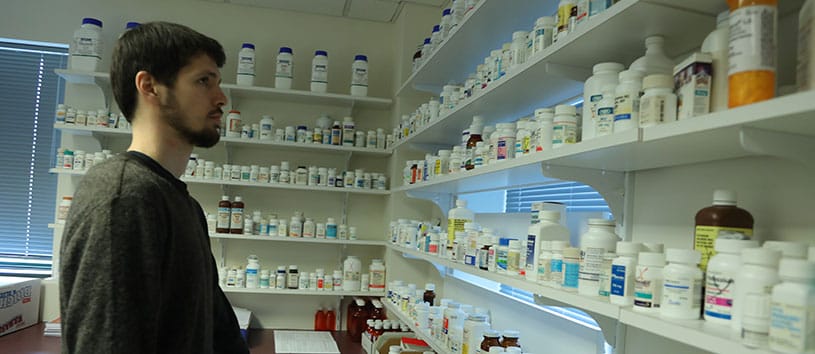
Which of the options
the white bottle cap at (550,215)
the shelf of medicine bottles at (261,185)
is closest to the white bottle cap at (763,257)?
the white bottle cap at (550,215)

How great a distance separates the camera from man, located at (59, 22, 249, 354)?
1.02 meters

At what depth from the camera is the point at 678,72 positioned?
1.04 m

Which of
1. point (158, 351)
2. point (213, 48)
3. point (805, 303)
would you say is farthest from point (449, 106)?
point (805, 303)

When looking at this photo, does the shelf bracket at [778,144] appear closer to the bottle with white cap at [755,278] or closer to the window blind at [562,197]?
the bottle with white cap at [755,278]

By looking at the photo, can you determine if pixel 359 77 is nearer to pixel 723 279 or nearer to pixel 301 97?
pixel 301 97

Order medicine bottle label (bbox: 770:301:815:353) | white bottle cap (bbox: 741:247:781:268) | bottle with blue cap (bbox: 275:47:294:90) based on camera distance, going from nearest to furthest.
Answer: medicine bottle label (bbox: 770:301:815:353) < white bottle cap (bbox: 741:247:781:268) < bottle with blue cap (bbox: 275:47:294:90)

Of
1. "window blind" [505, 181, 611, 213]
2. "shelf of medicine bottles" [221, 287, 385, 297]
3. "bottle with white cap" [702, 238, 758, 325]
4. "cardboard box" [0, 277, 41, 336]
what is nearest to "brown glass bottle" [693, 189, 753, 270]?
"bottle with white cap" [702, 238, 758, 325]

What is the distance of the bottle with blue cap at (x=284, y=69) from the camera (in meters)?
3.75

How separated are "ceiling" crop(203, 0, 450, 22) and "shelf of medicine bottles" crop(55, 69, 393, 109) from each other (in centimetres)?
67

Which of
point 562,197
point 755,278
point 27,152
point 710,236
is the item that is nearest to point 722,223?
point 710,236

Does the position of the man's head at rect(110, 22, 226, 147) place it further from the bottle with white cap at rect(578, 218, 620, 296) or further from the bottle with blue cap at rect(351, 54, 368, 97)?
the bottle with blue cap at rect(351, 54, 368, 97)

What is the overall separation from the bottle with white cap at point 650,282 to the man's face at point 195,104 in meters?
1.04

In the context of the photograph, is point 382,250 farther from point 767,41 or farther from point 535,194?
point 767,41

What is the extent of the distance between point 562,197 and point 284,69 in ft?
7.49
